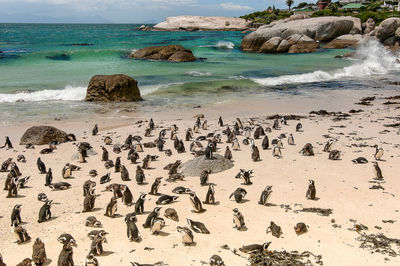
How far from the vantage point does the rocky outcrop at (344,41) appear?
205ft

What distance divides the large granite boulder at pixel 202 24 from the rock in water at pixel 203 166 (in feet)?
385

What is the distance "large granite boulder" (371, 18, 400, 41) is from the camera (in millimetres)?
58659

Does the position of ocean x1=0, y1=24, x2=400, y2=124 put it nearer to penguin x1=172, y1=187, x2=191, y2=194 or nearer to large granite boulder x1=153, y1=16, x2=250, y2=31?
penguin x1=172, y1=187, x2=191, y2=194

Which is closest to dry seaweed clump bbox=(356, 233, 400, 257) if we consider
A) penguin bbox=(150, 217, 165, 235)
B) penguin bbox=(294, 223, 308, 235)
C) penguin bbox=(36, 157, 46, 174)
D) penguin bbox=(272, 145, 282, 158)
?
penguin bbox=(294, 223, 308, 235)

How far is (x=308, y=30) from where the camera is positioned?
66938 mm

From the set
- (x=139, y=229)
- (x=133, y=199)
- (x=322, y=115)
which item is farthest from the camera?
(x=322, y=115)

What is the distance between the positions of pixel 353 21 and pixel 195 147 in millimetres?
67172

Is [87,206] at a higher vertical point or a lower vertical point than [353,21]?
lower

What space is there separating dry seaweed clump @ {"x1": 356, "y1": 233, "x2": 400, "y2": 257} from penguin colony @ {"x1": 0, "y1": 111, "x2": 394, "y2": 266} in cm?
109

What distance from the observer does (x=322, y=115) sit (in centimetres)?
1944

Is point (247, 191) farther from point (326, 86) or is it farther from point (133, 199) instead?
point (326, 86)

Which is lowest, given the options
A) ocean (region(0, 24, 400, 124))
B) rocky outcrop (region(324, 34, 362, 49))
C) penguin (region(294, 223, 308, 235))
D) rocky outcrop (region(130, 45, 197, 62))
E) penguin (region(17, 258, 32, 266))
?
penguin (region(294, 223, 308, 235))

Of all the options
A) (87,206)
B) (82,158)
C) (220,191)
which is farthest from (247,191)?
(82,158)

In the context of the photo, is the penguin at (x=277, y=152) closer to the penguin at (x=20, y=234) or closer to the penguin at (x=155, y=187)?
the penguin at (x=155, y=187)
